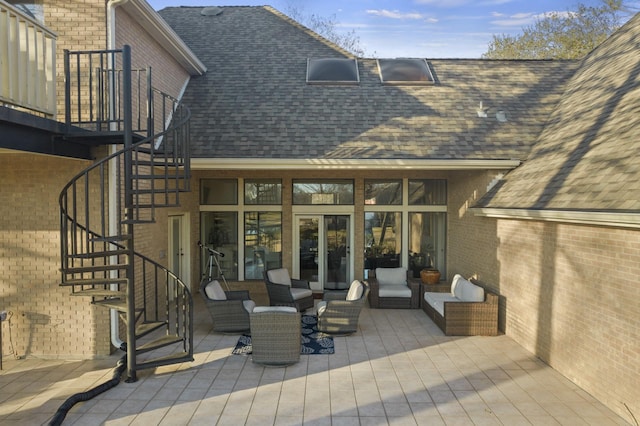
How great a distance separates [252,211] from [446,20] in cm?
2002

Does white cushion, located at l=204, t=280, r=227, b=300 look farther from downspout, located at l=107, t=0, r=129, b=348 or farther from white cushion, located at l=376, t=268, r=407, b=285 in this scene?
white cushion, located at l=376, t=268, r=407, b=285

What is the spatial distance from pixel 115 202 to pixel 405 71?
7707 mm

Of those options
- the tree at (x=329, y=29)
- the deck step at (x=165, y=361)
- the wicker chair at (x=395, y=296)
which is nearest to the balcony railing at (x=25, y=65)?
the deck step at (x=165, y=361)

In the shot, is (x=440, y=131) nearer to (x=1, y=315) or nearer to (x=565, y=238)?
(x=565, y=238)

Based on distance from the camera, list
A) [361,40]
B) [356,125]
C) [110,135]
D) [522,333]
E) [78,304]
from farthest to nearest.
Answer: [361,40] < [356,125] < [522,333] < [78,304] < [110,135]

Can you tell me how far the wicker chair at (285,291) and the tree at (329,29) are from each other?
58.1ft

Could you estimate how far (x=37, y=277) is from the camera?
21.6 feet

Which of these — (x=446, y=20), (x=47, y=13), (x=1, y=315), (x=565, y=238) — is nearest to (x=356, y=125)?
(x=565, y=238)

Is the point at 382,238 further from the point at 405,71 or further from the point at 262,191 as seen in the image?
the point at 405,71

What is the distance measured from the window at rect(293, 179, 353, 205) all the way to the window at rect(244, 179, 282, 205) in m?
0.44

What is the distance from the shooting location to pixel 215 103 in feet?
33.0

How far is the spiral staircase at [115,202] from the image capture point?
5.53 metres

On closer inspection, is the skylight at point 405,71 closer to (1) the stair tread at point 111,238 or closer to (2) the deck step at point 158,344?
(1) the stair tread at point 111,238

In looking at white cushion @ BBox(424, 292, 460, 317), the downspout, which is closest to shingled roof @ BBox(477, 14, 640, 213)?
white cushion @ BBox(424, 292, 460, 317)
